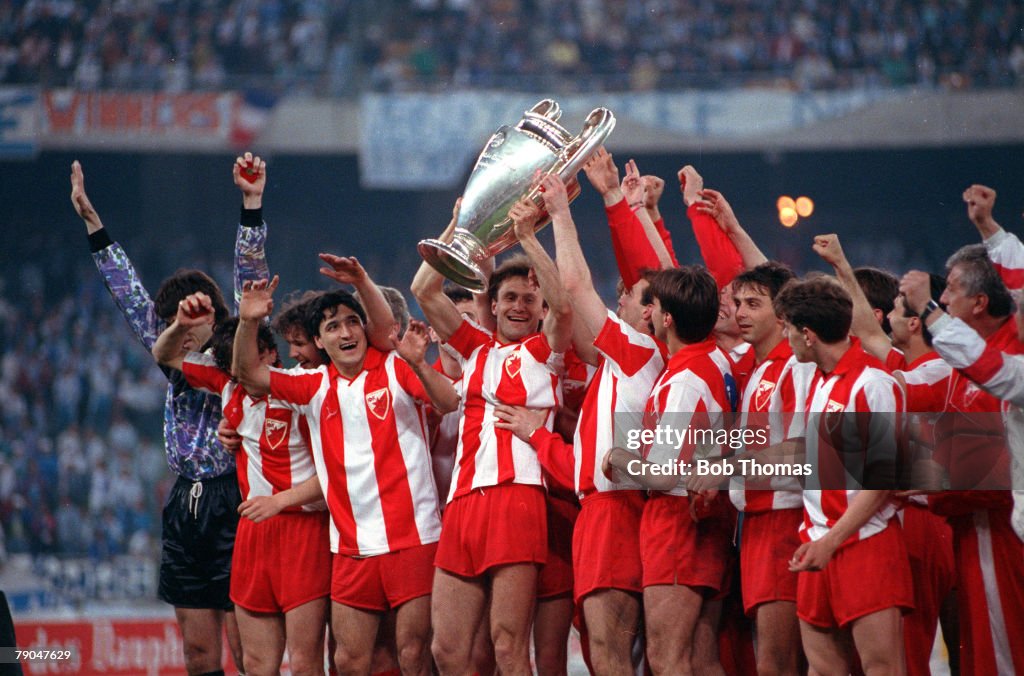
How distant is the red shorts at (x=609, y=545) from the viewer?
12.6 feet

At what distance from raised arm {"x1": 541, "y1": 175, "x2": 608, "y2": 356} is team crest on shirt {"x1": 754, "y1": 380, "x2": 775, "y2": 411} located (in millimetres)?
581

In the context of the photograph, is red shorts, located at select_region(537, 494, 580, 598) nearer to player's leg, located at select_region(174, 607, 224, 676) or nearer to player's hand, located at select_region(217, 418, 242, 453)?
player's hand, located at select_region(217, 418, 242, 453)

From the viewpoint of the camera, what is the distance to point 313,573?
4387 millimetres

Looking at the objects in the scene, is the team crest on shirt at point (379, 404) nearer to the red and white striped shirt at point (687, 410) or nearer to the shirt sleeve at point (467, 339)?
the shirt sleeve at point (467, 339)

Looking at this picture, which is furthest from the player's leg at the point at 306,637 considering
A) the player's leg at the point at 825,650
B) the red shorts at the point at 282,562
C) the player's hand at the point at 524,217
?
the player's leg at the point at 825,650

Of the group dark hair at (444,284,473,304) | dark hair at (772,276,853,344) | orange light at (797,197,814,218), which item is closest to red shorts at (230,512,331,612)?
dark hair at (444,284,473,304)

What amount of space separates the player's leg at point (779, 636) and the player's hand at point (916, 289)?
1051mm

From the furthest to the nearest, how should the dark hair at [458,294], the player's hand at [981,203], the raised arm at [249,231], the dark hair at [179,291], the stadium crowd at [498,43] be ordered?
the stadium crowd at [498,43] < the dark hair at [458,294] < the dark hair at [179,291] < the raised arm at [249,231] < the player's hand at [981,203]

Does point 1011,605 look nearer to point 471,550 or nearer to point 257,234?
point 471,550

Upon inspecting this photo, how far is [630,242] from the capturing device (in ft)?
14.4

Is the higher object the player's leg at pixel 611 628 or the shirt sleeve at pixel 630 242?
the shirt sleeve at pixel 630 242

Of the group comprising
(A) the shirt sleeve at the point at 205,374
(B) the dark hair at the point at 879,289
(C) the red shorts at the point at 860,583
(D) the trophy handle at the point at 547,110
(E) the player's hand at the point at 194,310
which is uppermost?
(D) the trophy handle at the point at 547,110

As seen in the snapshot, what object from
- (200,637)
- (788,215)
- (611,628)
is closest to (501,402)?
(611,628)

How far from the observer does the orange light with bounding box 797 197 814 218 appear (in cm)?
1423
